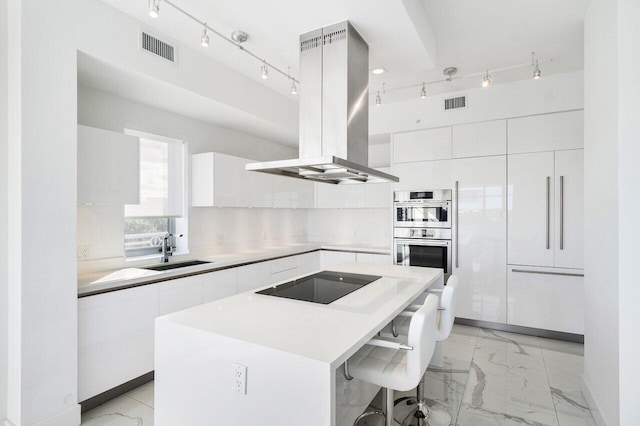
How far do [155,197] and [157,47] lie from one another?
1.42 metres

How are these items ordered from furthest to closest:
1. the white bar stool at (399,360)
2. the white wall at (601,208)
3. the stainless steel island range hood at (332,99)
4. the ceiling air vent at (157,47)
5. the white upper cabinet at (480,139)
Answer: the white upper cabinet at (480,139) → the ceiling air vent at (157,47) → the stainless steel island range hood at (332,99) → the white wall at (601,208) → the white bar stool at (399,360)

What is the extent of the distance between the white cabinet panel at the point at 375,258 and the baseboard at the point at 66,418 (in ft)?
11.1

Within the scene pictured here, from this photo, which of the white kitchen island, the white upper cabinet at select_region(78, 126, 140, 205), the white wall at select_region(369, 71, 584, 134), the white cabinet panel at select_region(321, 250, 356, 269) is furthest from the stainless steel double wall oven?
the white upper cabinet at select_region(78, 126, 140, 205)

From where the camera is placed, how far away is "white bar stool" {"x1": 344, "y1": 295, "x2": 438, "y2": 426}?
62.2 inches

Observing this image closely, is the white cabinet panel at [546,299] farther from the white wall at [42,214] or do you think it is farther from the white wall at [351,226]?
the white wall at [42,214]

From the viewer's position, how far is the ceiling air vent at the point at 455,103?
159 inches

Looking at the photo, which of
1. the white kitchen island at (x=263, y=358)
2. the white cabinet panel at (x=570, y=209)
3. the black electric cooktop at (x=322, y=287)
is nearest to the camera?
the white kitchen island at (x=263, y=358)

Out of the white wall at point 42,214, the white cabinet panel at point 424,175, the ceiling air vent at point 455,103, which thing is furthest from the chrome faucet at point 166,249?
the ceiling air vent at point 455,103

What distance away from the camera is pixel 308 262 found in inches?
187

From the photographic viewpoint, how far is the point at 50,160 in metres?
2.10

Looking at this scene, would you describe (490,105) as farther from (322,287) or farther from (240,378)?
(240,378)

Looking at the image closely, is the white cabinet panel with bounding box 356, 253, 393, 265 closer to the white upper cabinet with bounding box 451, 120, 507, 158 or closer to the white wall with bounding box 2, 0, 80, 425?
the white upper cabinet with bounding box 451, 120, 507, 158

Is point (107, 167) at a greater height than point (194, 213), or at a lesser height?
greater

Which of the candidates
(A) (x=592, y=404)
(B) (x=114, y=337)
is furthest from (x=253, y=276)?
(A) (x=592, y=404)
